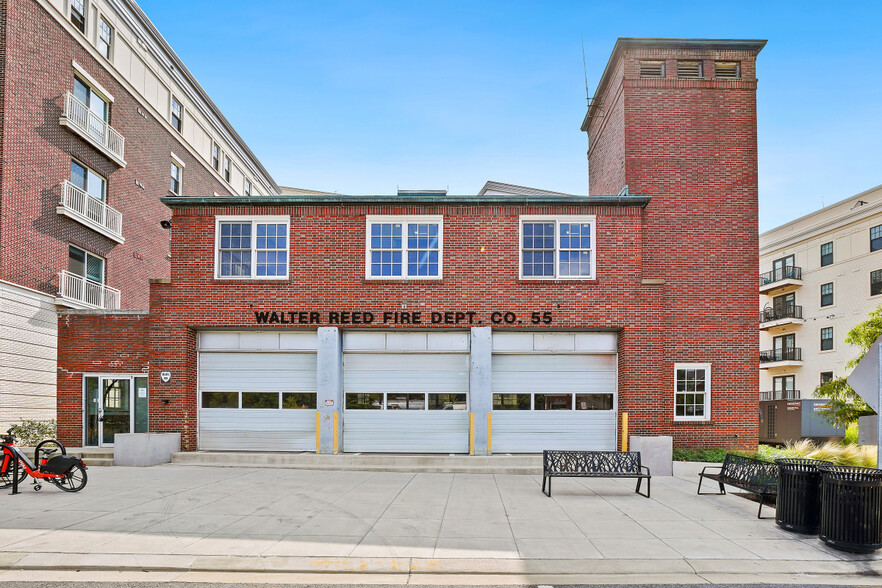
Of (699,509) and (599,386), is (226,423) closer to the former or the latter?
(599,386)

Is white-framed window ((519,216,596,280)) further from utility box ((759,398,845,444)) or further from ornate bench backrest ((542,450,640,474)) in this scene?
utility box ((759,398,845,444))

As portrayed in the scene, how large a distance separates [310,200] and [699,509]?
13.0 metres

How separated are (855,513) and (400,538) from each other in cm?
625

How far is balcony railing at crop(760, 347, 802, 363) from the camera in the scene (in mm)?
46125

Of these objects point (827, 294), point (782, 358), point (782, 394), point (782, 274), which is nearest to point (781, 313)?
point (782, 274)

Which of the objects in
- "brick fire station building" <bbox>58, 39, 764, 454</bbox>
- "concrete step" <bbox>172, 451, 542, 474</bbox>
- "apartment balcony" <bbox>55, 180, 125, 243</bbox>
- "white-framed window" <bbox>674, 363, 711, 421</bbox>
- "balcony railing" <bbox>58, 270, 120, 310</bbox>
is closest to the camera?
"concrete step" <bbox>172, 451, 542, 474</bbox>

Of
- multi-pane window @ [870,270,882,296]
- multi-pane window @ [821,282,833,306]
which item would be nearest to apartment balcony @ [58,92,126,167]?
multi-pane window @ [870,270,882,296]

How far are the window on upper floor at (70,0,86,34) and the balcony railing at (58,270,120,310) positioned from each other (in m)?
9.55

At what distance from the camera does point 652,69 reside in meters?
21.7

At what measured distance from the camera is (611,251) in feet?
63.1

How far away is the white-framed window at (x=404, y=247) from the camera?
766 inches

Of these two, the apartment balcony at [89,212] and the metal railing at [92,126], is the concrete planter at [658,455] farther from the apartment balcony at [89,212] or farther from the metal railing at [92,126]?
the metal railing at [92,126]

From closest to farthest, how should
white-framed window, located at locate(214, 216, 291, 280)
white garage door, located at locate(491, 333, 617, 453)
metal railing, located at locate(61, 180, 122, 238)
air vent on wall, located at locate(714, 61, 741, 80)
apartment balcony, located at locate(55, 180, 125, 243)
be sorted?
white garage door, located at locate(491, 333, 617, 453), white-framed window, located at locate(214, 216, 291, 280), air vent on wall, located at locate(714, 61, 741, 80), apartment balcony, located at locate(55, 180, 125, 243), metal railing, located at locate(61, 180, 122, 238)

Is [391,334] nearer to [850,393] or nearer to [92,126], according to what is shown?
[92,126]
